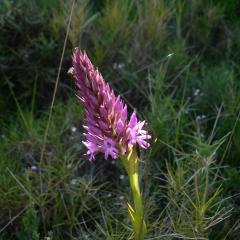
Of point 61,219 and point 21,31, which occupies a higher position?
point 21,31

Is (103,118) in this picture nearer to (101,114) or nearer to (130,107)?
(101,114)

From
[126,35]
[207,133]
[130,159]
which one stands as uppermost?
[130,159]

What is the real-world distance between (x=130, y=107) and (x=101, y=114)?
4.29 ft

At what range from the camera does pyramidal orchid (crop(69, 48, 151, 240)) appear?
171 cm

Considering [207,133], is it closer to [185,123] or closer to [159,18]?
[185,123]

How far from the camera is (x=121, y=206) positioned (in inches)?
93.9

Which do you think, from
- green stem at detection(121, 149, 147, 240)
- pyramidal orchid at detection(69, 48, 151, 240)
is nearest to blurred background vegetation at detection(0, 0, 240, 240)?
A: green stem at detection(121, 149, 147, 240)

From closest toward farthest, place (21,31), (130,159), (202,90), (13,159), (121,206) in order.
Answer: (130,159) → (121,206) → (13,159) → (202,90) → (21,31)

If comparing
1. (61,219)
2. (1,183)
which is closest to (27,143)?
(1,183)

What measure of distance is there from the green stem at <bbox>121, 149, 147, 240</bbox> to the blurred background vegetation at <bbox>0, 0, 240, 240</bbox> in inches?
8.0

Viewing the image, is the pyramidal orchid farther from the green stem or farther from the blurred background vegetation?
the blurred background vegetation

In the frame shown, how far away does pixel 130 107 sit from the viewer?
3.02 metres

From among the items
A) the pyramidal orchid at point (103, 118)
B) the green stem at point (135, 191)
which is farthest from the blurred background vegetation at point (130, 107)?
the pyramidal orchid at point (103, 118)

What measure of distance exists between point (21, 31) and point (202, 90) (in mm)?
1119
